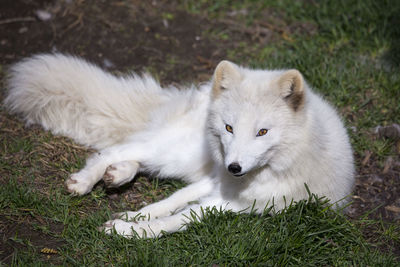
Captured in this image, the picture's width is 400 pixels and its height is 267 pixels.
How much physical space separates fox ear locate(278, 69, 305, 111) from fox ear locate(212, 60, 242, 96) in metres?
0.37

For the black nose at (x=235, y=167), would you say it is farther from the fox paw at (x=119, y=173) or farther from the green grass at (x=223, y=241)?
the fox paw at (x=119, y=173)

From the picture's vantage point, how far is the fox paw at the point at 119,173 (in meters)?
3.69

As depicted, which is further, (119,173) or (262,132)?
(119,173)

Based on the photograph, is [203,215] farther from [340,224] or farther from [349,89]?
[349,89]

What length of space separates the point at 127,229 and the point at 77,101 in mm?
1553

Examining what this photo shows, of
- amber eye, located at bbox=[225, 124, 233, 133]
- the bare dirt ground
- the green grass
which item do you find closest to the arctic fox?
amber eye, located at bbox=[225, 124, 233, 133]

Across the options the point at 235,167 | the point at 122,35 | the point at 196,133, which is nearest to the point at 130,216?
the point at 196,133

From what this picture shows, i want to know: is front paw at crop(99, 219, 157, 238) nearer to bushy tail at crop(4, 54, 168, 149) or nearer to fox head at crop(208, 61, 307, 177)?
fox head at crop(208, 61, 307, 177)

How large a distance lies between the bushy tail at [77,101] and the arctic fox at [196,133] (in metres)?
0.01

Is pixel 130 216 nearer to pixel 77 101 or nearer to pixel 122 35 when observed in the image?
pixel 77 101

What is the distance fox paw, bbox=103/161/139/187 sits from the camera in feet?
12.1

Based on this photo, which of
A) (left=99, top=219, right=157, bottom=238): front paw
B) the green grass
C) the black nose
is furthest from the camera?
(left=99, top=219, right=157, bottom=238): front paw

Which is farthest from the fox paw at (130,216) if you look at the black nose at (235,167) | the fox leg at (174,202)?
the black nose at (235,167)

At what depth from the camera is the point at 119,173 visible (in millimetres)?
3715
